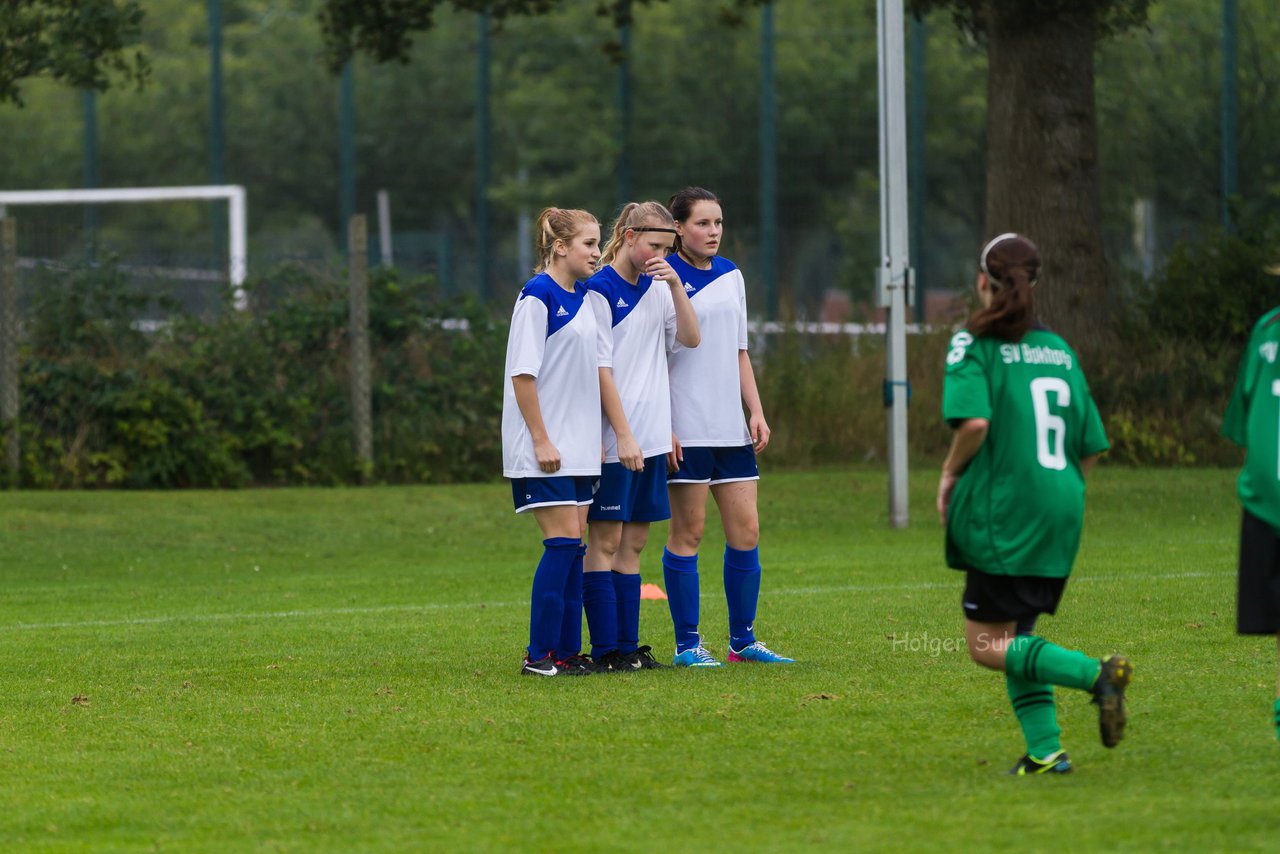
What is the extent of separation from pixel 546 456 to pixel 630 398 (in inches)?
19.6

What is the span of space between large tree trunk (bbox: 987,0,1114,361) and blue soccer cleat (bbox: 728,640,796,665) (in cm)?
1099

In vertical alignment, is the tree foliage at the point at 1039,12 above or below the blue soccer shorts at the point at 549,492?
above

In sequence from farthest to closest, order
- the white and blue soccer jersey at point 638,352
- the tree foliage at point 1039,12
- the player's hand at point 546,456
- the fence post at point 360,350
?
the tree foliage at point 1039,12, the fence post at point 360,350, the white and blue soccer jersey at point 638,352, the player's hand at point 546,456

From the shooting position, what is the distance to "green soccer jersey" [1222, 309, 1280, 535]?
503 centimetres

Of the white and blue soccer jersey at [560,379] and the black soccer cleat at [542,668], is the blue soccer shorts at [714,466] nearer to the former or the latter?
the white and blue soccer jersey at [560,379]

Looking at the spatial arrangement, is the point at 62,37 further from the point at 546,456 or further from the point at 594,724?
the point at 594,724

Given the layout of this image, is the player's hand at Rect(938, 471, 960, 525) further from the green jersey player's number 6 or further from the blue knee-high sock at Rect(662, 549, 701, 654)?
the blue knee-high sock at Rect(662, 549, 701, 654)

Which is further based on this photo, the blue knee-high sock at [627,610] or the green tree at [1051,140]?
the green tree at [1051,140]

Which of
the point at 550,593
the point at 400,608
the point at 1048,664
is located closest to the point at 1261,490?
the point at 1048,664

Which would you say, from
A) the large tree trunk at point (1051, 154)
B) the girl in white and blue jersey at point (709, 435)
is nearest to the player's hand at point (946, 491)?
the girl in white and blue jersey at point (709, 435)

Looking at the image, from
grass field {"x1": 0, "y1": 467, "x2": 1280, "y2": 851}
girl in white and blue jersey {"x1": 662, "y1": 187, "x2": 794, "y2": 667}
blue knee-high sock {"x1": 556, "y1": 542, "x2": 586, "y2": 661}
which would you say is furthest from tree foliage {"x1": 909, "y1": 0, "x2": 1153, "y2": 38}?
blue knee-high sock {"x1": 556, "y1": 542, "x2": 586, "y2": 661}

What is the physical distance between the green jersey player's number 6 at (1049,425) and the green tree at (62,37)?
1064cm

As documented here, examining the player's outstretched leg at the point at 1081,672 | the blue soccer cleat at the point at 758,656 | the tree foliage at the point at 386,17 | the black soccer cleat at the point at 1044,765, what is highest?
the tree foliage at the point at 386,17

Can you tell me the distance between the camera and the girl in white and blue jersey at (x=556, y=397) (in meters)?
7.25
